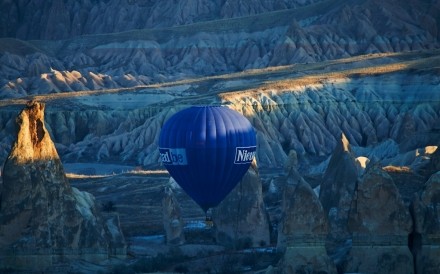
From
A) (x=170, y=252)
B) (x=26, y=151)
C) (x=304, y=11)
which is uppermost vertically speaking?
(x=304, y=11)

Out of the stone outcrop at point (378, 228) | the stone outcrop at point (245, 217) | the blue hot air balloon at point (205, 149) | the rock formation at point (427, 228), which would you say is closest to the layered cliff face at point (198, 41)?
the blue hot air balloon at point (205, 149)

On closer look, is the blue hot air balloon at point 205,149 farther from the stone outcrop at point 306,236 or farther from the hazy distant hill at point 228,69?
the hazy distant hill at point 228,69

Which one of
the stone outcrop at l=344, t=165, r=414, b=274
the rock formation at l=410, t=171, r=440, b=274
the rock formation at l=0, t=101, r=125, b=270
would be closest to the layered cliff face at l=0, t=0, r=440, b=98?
the rock formation at l=0, t=101, r=125, b=270

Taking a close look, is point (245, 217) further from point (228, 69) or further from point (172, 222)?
point (228, 69)

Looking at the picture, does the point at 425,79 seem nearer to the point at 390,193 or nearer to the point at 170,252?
the point at 170,252

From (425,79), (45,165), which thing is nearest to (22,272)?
(45,165)

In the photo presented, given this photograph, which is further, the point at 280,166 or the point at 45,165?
the point at 280,166

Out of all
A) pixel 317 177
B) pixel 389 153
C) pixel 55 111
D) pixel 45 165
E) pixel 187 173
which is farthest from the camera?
pixel 55 111

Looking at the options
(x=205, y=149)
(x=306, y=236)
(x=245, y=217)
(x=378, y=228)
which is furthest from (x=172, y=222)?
(x=378, y=228)
